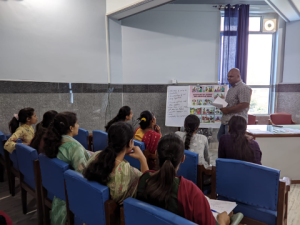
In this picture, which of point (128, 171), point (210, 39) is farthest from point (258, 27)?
point (128, 171)

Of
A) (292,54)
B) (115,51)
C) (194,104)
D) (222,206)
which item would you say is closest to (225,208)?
(222,206)

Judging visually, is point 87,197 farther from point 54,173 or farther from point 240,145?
point 240,145

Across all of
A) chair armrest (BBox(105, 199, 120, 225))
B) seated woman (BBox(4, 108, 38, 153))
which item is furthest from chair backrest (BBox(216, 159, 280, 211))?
seated woman (BBox(4, 108, 38, 153))

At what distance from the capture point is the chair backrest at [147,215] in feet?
2.43

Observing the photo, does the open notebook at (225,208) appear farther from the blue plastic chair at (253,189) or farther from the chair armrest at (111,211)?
the chair armrest at (111,211)

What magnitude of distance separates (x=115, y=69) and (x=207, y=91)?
1.96 metres

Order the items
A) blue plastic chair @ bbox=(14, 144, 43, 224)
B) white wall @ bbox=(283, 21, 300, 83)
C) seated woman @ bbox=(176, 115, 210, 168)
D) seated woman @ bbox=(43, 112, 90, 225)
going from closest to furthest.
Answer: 1. seated woman @ bbox=(43, 112, 90, 225)
2. blue plastic chair @ bbox=(14, 144, 43, 224)
3. seated woman @ bbox=(176, 115, 210, 168)
4. white wall @ bbox=(283, 21, 300, 83)

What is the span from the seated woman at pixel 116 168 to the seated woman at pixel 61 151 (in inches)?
16.3

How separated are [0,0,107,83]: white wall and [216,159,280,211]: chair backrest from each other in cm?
301

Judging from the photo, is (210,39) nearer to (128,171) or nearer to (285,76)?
(285,76)

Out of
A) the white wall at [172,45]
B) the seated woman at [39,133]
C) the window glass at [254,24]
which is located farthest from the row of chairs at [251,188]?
the window glass at [254,24]

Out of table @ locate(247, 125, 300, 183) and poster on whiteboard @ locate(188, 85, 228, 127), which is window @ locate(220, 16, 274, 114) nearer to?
poster on whiteboard @ locate(188, 85, 228, 127)

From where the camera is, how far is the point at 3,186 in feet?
8.80

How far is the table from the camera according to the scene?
2.69m
